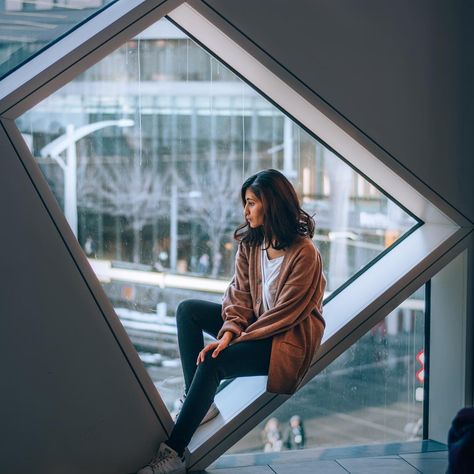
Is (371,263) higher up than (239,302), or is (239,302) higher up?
(371,263)

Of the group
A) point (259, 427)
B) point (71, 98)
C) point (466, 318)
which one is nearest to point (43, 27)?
point (71, 98)

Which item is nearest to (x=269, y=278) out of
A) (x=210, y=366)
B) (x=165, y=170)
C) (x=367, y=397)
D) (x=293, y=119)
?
(x=210, y=366)

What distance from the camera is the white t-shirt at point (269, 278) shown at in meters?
3.20

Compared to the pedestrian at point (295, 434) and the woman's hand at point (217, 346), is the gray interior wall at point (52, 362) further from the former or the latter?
the pedestrian at point (295, 434)

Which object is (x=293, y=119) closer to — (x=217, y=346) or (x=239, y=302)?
(x=239, y=302)

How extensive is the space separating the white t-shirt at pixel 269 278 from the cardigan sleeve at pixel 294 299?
55 mm

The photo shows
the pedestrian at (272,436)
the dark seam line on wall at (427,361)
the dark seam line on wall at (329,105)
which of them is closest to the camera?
the dark seam line on wall at (329,105)

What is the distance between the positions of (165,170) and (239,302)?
2.19 feet

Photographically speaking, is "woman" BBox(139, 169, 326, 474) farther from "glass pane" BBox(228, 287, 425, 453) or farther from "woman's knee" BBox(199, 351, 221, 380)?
"glass pane" BBox(228, 287, 425, 453)

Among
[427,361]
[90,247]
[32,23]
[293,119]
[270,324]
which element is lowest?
[427,361]

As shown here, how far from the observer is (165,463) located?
10.2 ft

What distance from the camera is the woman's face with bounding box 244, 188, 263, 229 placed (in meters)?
3.17

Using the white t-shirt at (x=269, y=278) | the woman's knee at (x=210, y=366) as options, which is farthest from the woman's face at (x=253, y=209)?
the woman's knee at (x=210, y=366)

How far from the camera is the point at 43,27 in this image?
3.23 meters
